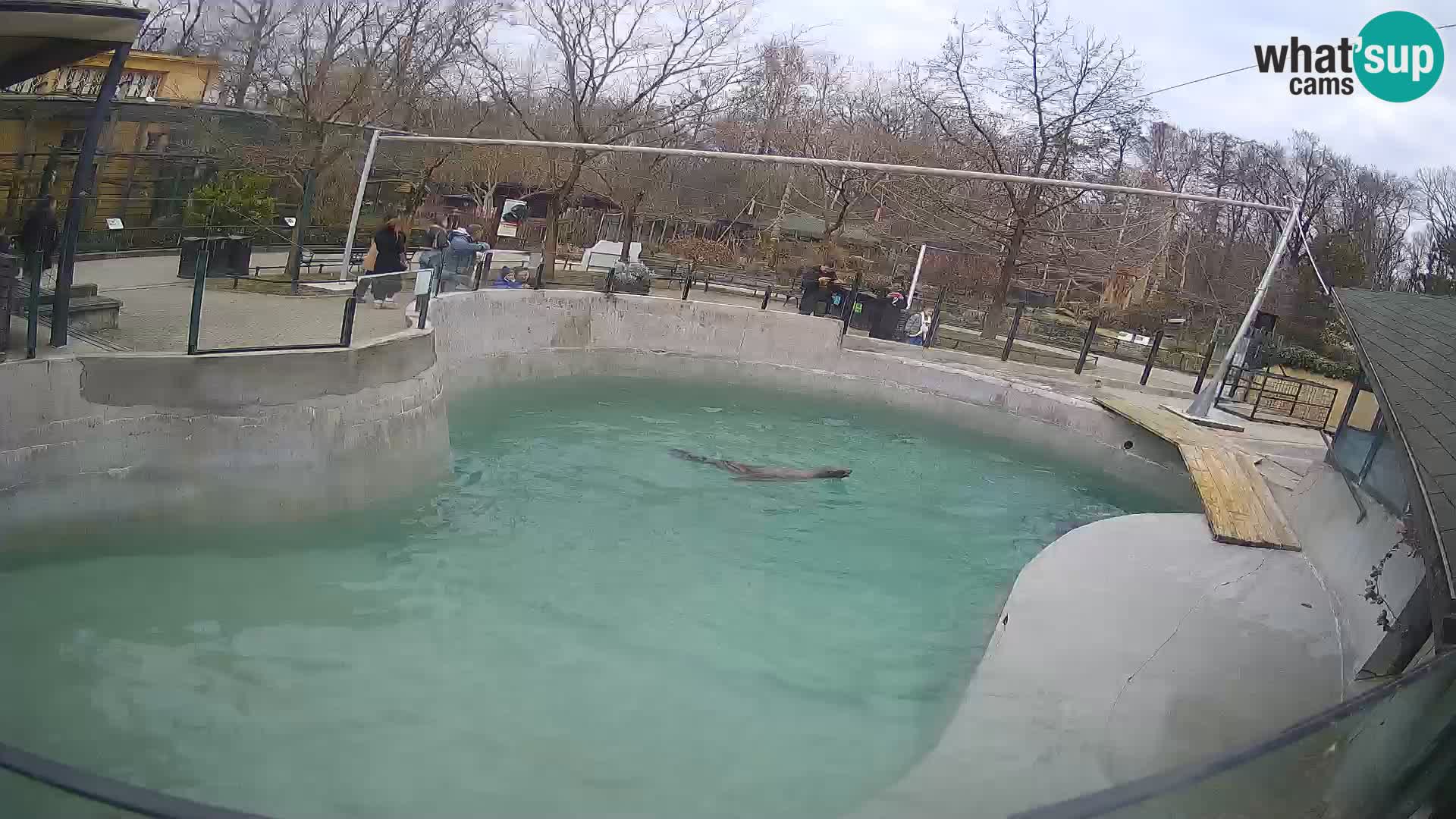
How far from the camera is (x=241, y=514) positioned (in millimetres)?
9883

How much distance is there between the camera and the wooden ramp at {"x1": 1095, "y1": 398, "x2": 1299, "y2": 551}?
413 inches

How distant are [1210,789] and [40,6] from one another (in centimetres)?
873

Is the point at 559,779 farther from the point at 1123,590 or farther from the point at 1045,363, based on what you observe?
the point at 1045,363

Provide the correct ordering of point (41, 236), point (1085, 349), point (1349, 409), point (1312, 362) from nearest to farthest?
point (41, 236) → point (1349, 409) → point (1085, 349) → point (1312, 362)

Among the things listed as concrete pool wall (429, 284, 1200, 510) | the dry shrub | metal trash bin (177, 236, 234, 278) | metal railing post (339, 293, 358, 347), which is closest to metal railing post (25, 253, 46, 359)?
metal trash bin (177, 236, 234, 278)

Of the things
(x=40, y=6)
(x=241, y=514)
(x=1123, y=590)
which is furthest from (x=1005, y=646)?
(x=40, y=6)

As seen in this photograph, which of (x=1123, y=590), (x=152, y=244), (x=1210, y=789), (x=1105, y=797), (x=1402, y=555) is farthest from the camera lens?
(x=152, y=244)

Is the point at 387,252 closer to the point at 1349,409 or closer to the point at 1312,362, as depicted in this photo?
the point at 1349,409

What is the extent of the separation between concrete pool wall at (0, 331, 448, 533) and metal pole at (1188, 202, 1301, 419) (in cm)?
1248

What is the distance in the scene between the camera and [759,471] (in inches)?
606

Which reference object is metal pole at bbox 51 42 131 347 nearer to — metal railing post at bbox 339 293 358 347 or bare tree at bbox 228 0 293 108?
metal railing post at bbox 339 293 358 347

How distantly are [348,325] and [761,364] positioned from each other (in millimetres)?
11689

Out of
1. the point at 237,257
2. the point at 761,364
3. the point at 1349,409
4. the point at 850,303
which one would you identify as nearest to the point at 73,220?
the point at 237,257

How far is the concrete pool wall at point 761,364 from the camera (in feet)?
57.7
